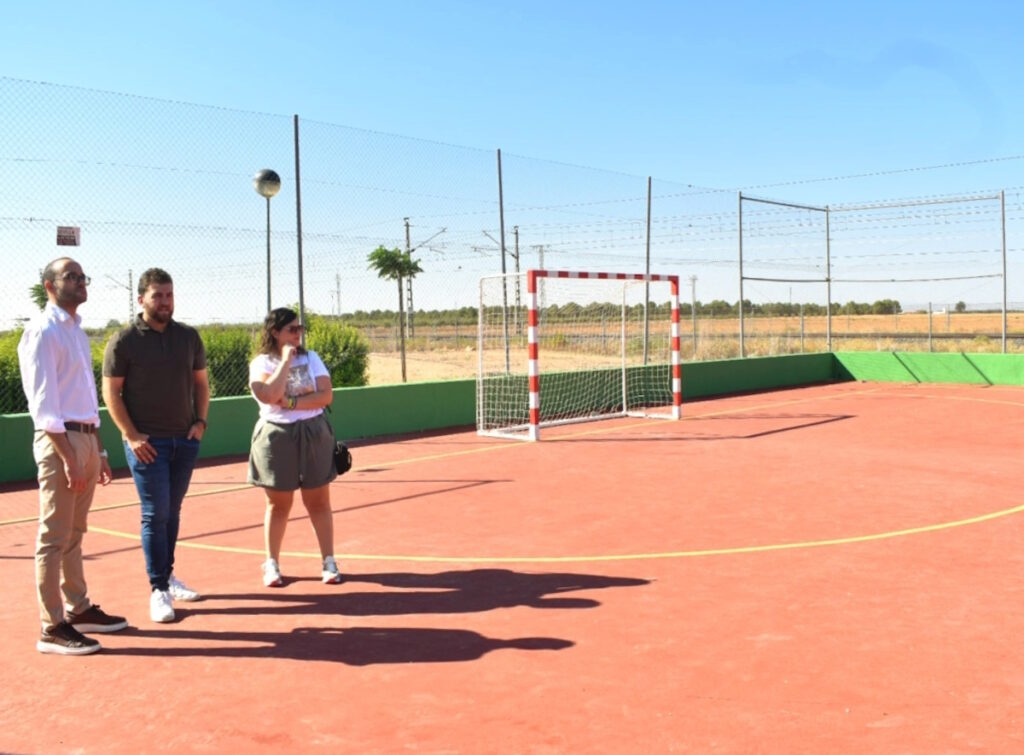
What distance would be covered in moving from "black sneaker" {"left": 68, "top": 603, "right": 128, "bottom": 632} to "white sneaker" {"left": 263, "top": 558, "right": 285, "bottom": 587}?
0.96 metres

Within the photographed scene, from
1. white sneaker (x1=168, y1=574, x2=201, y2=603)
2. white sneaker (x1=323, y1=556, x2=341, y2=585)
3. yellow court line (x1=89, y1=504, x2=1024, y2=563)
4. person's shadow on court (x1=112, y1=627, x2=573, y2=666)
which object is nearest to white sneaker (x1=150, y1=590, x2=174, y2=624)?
person's shadow on court (x1=112, y1=627, x2=573, y2=666)

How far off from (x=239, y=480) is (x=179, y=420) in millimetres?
5190

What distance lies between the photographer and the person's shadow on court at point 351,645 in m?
4.74

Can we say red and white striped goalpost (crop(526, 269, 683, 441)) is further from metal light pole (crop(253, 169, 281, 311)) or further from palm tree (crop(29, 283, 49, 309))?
palm tree (crop(29, 283, 49, 309))

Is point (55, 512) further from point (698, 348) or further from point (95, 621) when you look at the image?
point (698, 348)

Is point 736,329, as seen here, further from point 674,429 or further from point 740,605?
point 740,605

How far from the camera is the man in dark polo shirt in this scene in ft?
17.0

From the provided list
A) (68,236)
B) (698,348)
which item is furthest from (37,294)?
(698,348)

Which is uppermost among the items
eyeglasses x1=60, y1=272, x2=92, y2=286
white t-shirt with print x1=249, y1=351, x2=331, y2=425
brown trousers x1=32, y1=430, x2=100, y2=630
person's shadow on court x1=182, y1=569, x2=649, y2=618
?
eyeglasses x1=60, y1=272, x2=92, y2=286

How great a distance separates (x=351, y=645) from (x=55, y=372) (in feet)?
6.31

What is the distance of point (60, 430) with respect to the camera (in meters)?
4.61

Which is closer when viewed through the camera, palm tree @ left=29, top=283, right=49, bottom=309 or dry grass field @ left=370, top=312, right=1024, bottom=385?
palm tree @ left=29, top=283, right=49, bottom=309

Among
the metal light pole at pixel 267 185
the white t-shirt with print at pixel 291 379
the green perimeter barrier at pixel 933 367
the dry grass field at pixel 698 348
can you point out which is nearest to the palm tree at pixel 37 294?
the metal light pole at pixel 267 185

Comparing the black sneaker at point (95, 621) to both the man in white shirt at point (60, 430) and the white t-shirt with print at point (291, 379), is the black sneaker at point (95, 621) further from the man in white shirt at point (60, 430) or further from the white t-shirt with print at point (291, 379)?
the white t-shirt with print at point (291, 379)
